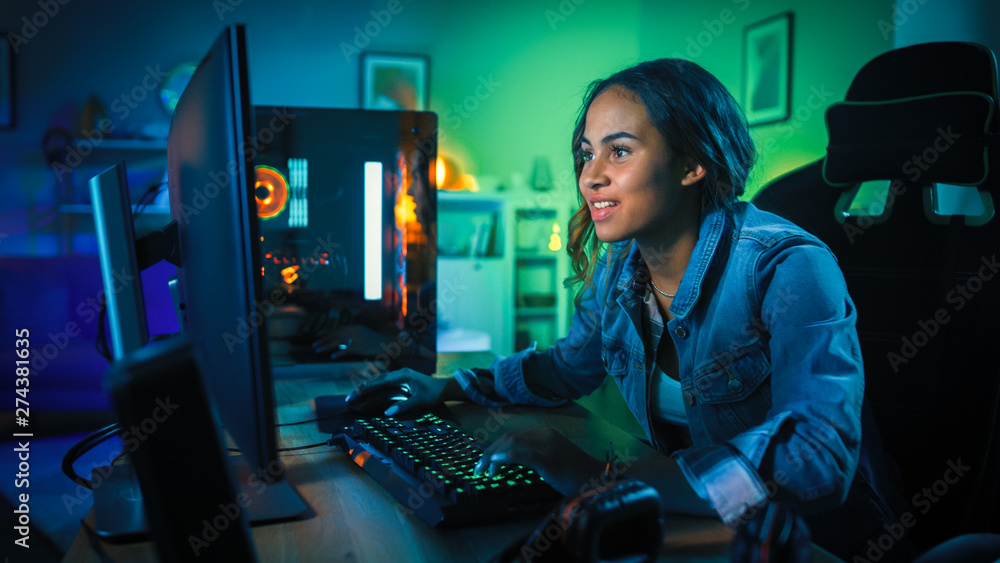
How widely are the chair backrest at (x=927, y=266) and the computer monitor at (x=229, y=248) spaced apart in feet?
3.11

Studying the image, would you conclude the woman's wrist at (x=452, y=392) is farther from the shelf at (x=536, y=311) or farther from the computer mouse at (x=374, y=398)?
the shelf at (x=536, y=311)

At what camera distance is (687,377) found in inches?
41.5

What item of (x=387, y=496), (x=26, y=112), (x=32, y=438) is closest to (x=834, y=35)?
(x=387, y=496)

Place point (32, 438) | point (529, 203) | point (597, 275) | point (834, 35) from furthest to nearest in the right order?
point (529, 203)
point (834, 35)
point (32, 438)
point (597, 275)

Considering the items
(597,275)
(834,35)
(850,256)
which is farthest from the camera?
(834,35)

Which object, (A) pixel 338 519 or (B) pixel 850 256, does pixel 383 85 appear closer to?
(B) pixel 850 256

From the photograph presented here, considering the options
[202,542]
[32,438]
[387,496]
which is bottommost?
[32,438]

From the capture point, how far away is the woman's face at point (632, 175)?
3.52 ft

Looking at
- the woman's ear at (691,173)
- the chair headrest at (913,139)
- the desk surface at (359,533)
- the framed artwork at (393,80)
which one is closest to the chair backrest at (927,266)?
the chair headrest at (913,139)

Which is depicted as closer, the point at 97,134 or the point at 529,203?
the point at 97,134

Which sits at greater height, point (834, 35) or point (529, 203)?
point (834, 35)

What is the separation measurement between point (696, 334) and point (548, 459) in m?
0.42

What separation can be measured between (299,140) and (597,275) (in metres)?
0.64

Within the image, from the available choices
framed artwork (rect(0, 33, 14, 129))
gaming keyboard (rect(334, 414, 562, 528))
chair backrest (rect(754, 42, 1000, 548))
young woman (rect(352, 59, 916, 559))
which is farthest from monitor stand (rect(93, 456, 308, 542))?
framed artwork (rect(0, 33, 14, 129))
